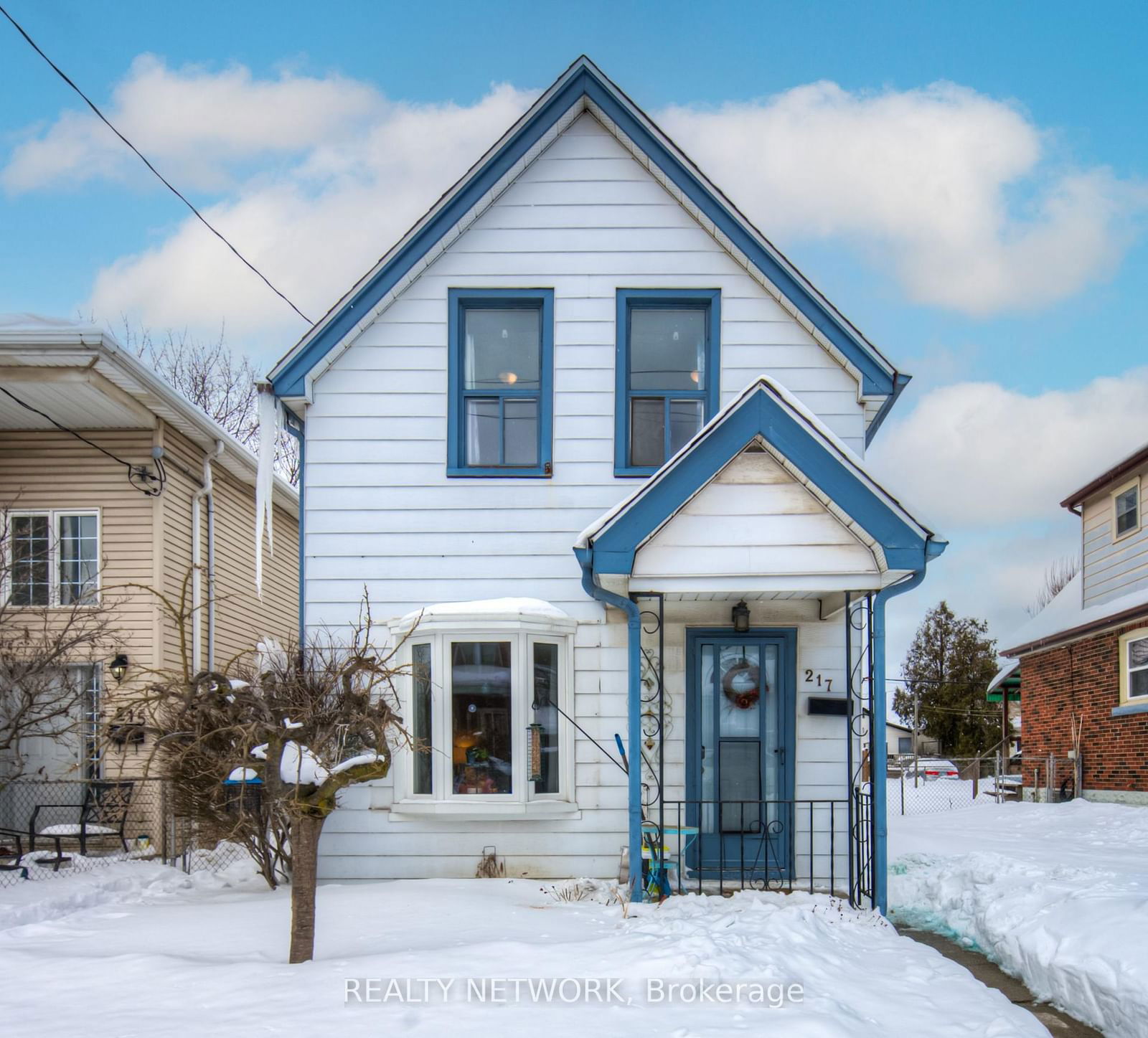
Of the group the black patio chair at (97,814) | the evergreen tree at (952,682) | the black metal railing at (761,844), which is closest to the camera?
the black metal railing at (761,844)

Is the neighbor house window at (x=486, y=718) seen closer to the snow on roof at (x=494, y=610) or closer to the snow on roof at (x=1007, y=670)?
the snow on roof at (x=494, y=610)

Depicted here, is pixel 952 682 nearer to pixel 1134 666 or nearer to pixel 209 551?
pixel 1134 666

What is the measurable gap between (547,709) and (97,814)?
6.17 metres

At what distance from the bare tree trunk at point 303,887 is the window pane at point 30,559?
8.04 m

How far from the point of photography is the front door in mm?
8633

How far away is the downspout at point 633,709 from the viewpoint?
7.35 m

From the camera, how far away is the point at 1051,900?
7453mm

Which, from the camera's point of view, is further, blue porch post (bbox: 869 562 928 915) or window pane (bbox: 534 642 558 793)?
window pane (bbox: 534 642 558 793)

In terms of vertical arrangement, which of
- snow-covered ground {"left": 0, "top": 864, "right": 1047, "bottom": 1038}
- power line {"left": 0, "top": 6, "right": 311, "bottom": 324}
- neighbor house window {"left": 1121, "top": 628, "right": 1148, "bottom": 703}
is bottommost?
snow-covered ground {"left": 0, "top": 864, "right": 1047, "bottom": 1038}

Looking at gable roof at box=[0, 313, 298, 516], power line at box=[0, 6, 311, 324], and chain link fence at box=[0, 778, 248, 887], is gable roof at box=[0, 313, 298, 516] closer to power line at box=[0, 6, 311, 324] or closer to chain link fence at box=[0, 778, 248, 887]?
power line at box=[0, 6, 311, 324]

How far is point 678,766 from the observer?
342 inches

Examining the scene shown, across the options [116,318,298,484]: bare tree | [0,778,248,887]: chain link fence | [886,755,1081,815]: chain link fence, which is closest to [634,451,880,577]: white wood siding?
[0,778,248,887]: chain link fence

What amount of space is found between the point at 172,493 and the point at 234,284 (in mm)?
11565

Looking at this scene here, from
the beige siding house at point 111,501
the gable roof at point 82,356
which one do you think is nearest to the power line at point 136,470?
the beige siding house at point 111,501
